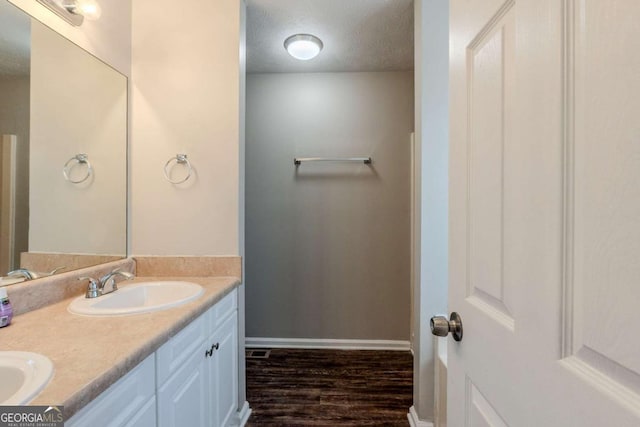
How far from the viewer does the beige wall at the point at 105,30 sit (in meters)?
1.23

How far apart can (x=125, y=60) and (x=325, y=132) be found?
1.54 metres

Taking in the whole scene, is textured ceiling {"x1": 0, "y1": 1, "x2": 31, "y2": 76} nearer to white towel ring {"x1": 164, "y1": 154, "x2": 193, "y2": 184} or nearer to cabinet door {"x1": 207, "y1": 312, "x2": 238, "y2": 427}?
white towel ring {"x1": 164, "y1": 154, "x2": 193, "y2": 184}

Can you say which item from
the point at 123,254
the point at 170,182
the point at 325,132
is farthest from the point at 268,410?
the point at 325,132

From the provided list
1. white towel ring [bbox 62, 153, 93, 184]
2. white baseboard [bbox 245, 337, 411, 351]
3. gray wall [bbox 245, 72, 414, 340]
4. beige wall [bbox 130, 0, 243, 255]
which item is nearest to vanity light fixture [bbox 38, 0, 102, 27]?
beige wall [bbox 130, 0, 243, 255]

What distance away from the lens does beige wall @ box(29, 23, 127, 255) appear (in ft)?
3.95

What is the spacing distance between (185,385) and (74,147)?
46.6 inches

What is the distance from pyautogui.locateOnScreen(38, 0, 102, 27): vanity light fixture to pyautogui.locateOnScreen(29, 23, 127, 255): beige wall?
0.10m

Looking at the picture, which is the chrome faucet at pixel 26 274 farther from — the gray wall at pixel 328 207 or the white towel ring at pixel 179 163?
the gray wall at pixel 328 207

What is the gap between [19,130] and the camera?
111 cm

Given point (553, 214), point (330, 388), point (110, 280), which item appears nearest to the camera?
point (553, 214)

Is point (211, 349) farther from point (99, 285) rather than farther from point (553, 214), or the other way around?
point (553, 214)

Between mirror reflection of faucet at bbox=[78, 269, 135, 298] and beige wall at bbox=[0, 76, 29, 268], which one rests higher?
beige wall at bbox=[0, 76, 29, 268]

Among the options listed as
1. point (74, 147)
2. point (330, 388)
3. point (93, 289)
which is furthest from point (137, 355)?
point (330, 388)

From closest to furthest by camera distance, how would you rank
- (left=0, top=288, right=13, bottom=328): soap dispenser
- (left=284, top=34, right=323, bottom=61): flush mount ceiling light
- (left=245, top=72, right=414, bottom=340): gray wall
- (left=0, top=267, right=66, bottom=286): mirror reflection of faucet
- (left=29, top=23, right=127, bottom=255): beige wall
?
(left=0, top=288, right=13, bottom=328): soap dispenser
(left=0, top=267, right=66, bottom=286): mirror reflection of faucet
(left=29, top=23, right=127, bottom=255): beige wall
(left=284, top=34, right=323, bottom=61): flush mount ceiling light
(left=245, top=72, right=414, bottom=340): gray wall
